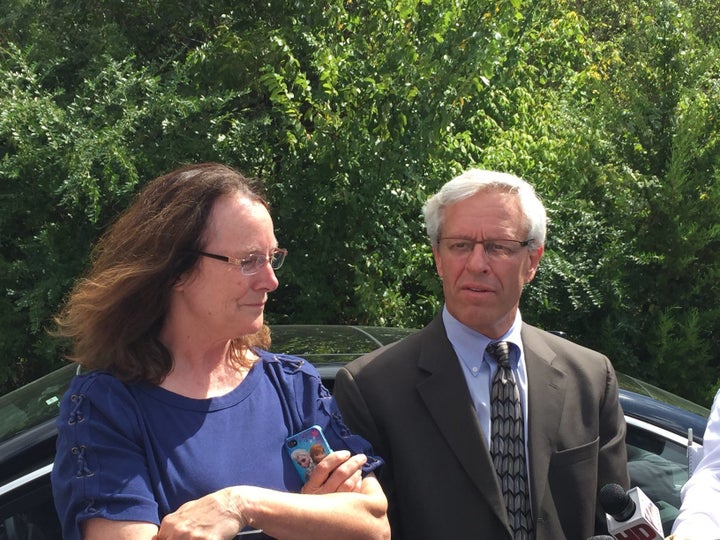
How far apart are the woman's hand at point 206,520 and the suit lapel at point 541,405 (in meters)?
0.94

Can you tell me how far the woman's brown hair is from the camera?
217 centimetres

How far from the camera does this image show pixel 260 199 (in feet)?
7.73

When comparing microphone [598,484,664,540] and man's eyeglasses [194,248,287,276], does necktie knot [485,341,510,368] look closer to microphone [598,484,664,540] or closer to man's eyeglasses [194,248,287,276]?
microphone [598,484,664,540]

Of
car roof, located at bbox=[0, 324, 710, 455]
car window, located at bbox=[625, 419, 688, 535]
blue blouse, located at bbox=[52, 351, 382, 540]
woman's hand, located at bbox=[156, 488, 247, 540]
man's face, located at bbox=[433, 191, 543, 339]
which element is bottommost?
car window, located at bbox=[625, 419, 688, 535]

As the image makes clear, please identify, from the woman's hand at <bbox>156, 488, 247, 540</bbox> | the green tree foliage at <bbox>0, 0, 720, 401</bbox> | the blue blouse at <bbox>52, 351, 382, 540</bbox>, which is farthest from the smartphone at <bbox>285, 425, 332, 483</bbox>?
the green tree foliage at <bbox>0, 0, 720, 401</bbox>

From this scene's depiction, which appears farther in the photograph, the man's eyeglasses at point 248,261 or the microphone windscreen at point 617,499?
the man's eyeglasses at point 248,261

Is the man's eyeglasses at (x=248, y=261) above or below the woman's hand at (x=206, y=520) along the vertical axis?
above

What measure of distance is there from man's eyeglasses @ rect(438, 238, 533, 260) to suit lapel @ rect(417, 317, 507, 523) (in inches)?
9.3

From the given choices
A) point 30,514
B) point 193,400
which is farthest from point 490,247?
point 30,514

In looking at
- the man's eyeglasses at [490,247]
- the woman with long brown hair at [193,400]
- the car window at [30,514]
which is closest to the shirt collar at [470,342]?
the man's eyeglasses at [490,247]

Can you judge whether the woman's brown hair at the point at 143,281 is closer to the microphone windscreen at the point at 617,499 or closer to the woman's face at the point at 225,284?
the woman's face at the point at 225,284

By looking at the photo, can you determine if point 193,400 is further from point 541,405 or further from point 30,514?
point 541,405

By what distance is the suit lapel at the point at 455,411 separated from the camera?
2.48 m

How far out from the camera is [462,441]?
252cm
